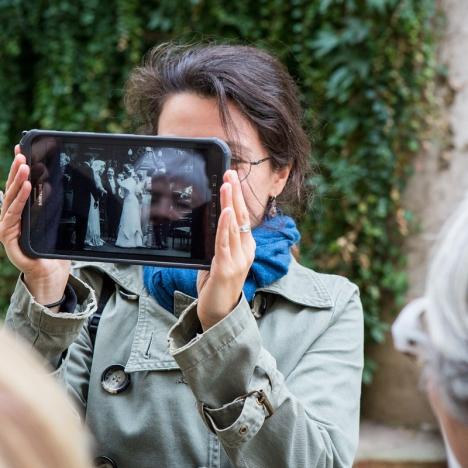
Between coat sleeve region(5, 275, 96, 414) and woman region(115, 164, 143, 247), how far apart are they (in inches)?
6.3

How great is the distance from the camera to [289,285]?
1632mm

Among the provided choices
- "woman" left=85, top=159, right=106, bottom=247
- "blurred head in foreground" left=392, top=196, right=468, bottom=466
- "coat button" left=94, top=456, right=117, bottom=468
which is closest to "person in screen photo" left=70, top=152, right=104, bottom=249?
"woman" left=85, top=159, right=106, bottom=247

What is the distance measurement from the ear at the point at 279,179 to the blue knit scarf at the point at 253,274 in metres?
0.10

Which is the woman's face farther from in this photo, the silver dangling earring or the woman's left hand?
the woman's left hand

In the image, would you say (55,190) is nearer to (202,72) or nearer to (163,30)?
(202,72)

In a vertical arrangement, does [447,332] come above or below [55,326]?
above

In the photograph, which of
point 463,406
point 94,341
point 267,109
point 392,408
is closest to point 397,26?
point 392,408

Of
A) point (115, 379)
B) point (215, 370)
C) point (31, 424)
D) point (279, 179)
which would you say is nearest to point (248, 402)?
point (215, 370)

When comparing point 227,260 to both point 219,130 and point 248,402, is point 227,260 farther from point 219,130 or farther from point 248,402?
point 219,130

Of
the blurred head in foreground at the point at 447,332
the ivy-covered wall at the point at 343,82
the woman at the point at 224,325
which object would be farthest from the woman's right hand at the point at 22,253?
the ivy-covered wall at the point at 343,82

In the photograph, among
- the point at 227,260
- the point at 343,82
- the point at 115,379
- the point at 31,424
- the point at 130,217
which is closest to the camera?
the point at 31,424

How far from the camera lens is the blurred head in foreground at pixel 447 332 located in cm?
80

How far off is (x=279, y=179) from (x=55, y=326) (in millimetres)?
590

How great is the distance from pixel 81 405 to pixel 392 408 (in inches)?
90.3
